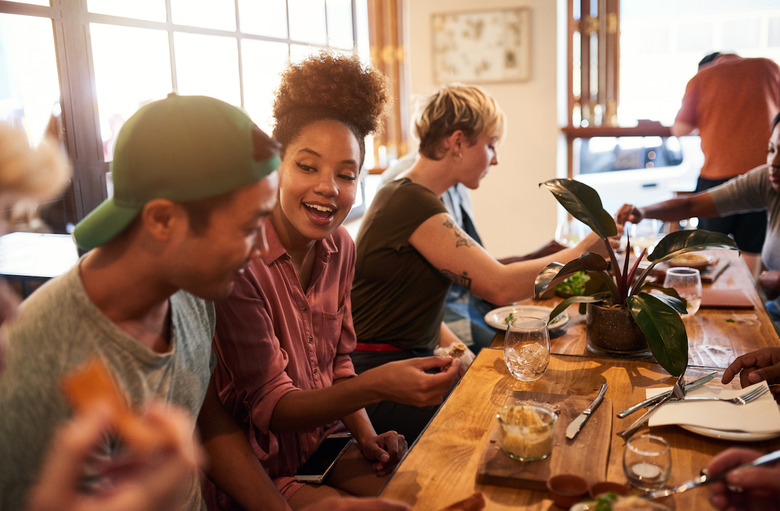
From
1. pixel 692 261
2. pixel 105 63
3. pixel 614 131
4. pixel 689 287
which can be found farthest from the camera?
pixel 614 131

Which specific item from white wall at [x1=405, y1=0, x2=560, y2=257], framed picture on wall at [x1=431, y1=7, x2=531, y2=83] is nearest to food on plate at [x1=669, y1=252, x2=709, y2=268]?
white wall at [x1=405, y1=0, x2=560, y2=257]

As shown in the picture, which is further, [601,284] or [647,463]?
[601,284]

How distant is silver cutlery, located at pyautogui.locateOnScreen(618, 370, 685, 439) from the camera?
1.15 m

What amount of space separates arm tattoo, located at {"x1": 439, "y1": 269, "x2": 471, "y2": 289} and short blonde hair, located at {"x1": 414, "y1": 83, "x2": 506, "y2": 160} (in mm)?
530

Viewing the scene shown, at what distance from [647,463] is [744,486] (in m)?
0.13

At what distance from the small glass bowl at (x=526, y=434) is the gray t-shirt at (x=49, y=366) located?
54 cm

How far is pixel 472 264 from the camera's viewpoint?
6.40 ft

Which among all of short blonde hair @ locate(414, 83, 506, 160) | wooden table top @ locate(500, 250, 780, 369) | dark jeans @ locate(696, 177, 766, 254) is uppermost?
short blonde hair @ locate(414, 83, 506, 160)

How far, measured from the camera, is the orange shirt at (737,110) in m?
3.89

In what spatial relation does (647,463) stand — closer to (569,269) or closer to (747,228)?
(569,269)

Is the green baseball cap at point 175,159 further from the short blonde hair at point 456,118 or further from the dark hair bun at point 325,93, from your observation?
the short blonde hair at point 456,118

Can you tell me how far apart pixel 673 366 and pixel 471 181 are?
4.11ft

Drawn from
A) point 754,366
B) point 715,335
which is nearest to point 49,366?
point 754,366

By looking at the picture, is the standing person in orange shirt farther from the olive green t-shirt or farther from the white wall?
the olive green t-shirt
